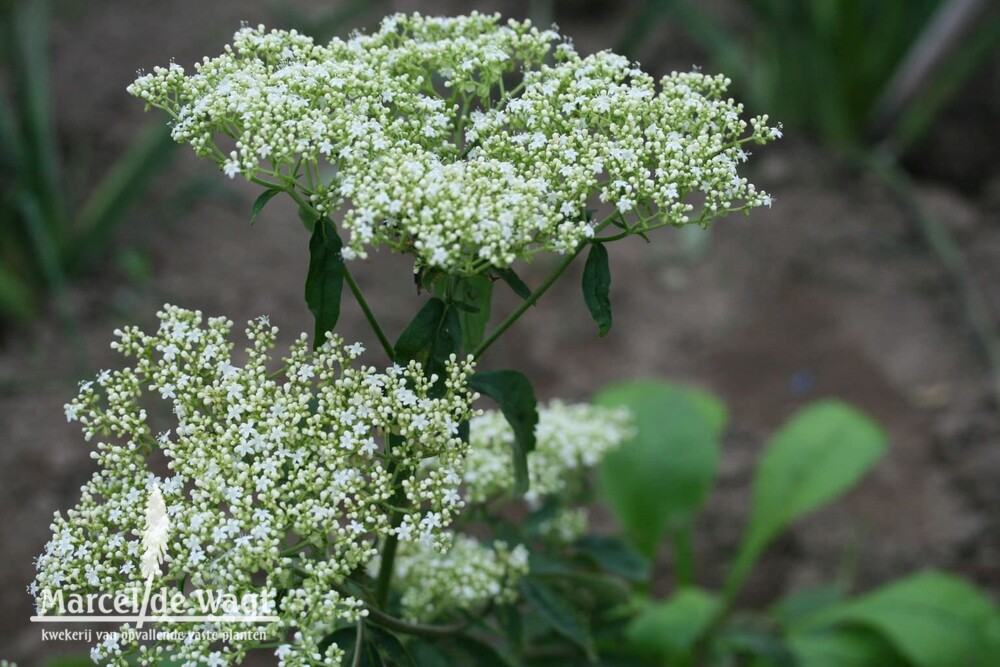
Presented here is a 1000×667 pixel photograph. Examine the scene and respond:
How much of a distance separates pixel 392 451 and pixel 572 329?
2.71 metres

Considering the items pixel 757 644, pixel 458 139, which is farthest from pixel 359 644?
pixel 757 644

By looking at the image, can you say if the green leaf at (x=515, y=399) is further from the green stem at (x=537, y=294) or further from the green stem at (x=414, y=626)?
the green stem at (x=414, y=626)

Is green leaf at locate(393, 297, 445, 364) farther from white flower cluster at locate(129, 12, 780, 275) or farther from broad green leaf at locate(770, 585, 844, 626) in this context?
broad green leaf at locate(770, 585, 844, 626)

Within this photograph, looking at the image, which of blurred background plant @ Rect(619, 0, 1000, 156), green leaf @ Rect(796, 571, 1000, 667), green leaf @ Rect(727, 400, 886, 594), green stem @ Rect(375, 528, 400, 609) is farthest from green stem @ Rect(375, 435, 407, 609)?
blurred background plant @ Rect(619, 0, 1000, 156)

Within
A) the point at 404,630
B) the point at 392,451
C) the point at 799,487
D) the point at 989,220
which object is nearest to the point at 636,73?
the point at 392,451

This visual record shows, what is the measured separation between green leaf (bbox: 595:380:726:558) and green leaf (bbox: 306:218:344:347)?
1.78 m

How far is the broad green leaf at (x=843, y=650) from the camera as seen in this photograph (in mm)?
2604

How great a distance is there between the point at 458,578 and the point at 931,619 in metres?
1.46

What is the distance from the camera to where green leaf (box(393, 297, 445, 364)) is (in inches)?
52.1

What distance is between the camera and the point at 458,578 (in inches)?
65.9

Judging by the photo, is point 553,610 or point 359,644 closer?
point 359,644

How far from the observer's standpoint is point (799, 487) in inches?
117

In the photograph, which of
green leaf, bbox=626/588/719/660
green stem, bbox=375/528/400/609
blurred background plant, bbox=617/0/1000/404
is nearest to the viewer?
green stem, bbox=375/528/400/609

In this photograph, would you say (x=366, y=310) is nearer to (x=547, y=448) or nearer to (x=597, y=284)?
(x=597, y=284)
